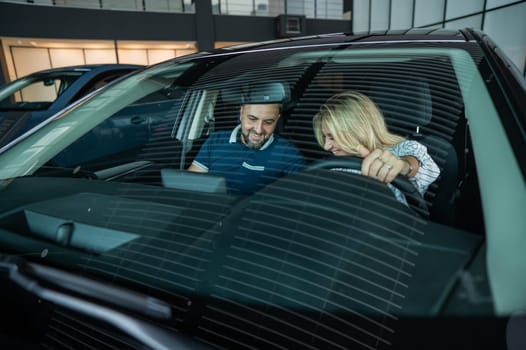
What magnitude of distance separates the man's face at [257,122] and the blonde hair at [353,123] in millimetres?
155

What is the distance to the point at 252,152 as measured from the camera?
3.53ft

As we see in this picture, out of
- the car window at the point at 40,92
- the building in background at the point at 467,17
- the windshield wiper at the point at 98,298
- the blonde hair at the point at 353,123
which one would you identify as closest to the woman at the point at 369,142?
the blonde hair at the point at 353,123

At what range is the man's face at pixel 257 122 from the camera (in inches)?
42.9

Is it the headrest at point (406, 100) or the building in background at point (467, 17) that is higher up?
the building in background at point (467, 17)

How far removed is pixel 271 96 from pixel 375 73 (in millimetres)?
331

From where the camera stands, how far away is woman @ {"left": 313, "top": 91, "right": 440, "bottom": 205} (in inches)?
35.5

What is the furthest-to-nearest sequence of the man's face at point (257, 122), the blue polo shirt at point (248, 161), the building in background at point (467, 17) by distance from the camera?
1. the building in background at point (467, 17)
2. the man's face at point (257, 122)
3. the blue polo shirt at point (248, 161)

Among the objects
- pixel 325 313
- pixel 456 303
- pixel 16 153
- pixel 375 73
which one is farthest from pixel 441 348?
pixel 16 153

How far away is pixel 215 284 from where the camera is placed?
700 millimetres

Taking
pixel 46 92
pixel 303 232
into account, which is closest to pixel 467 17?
pixel 46 92

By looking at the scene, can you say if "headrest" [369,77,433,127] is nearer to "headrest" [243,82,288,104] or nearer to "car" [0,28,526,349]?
"car" [0,28,526,349]

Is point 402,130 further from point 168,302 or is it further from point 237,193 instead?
point 168,302

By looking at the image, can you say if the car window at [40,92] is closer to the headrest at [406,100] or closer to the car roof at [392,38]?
the car roof at [392,38]

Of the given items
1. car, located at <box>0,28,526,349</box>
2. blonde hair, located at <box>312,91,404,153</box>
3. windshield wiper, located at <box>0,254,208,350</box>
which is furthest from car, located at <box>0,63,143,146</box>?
blonde hair, located at <box>312,91,404,153</box>
